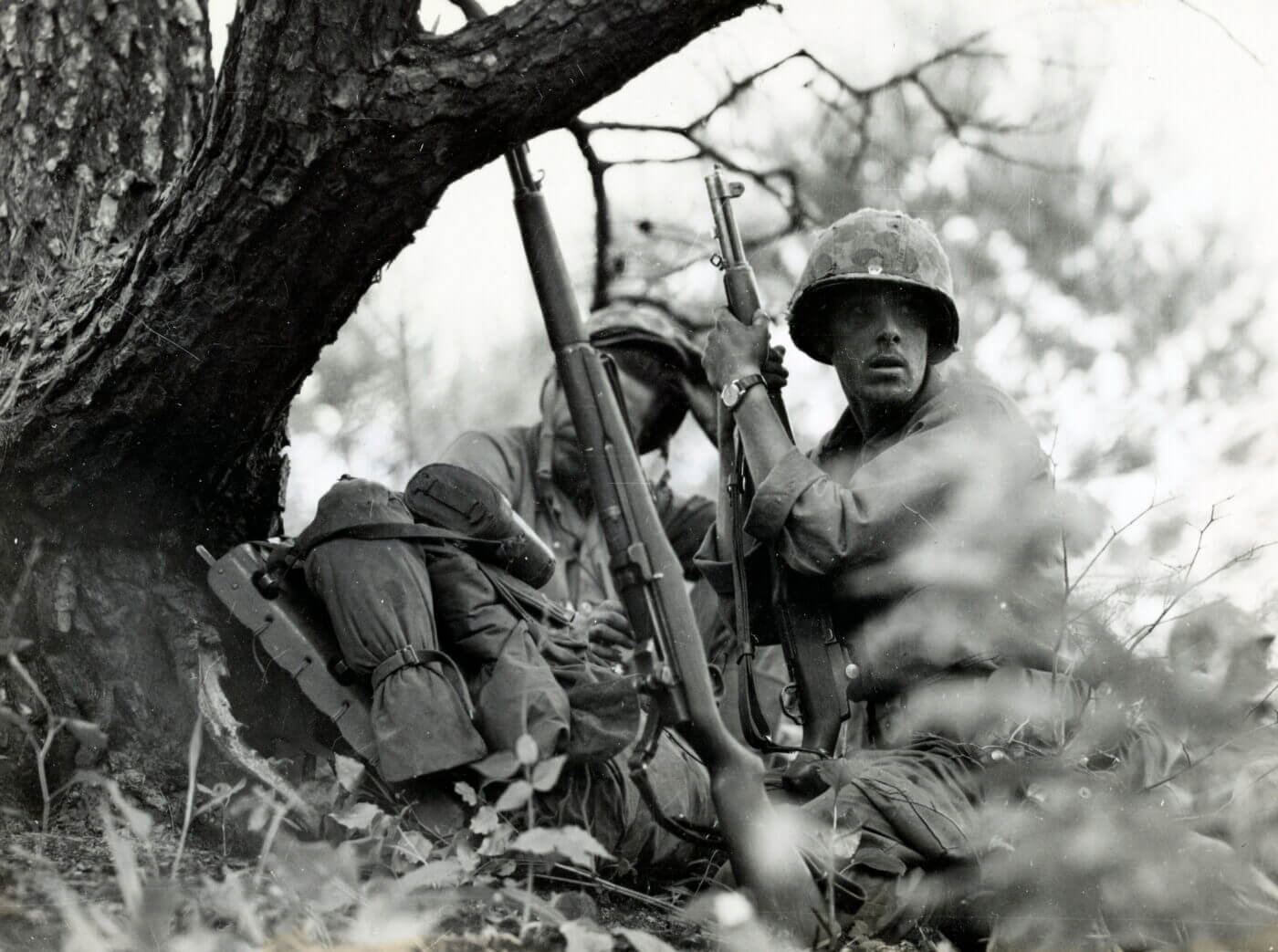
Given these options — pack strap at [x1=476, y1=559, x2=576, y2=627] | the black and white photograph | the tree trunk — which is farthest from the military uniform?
the tree trunk

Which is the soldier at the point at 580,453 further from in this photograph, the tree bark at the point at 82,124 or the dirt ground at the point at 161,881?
the dirt ground at the point at 161,881

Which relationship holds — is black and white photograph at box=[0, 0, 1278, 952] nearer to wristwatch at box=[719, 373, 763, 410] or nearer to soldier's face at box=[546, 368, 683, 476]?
wristwatch at box=[719, 373, 763, 410]

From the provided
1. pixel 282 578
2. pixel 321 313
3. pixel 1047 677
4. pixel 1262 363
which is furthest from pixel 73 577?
pixel 1262 363

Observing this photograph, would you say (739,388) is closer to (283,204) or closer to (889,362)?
(889,362)

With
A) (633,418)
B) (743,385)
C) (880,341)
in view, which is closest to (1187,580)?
(880,341)

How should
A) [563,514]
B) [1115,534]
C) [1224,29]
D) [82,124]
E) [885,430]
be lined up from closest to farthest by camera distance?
1. [1115,534]
2. [885,430]
3. [82,124]
4. [1224,29]
5. [563,514]

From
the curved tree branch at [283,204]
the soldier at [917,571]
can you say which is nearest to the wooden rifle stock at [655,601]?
the soldier at [917,571]

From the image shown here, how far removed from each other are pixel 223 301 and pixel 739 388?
1374 millimetres

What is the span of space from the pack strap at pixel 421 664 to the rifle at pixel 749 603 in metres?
0.79

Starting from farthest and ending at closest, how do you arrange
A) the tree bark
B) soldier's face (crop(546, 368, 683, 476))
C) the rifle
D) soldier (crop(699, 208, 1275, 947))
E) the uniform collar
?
1. soldier's face (crop(546, 368, 683, 476))
2. the tree bark
3. the uniform collar
4. the rifle
5. soldier (crop(699, 208, 1275, 947))

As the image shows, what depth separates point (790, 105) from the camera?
4.29 metres

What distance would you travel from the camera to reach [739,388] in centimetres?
361

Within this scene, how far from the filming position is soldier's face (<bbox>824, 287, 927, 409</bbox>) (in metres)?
3.61

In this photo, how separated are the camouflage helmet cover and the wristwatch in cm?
117
